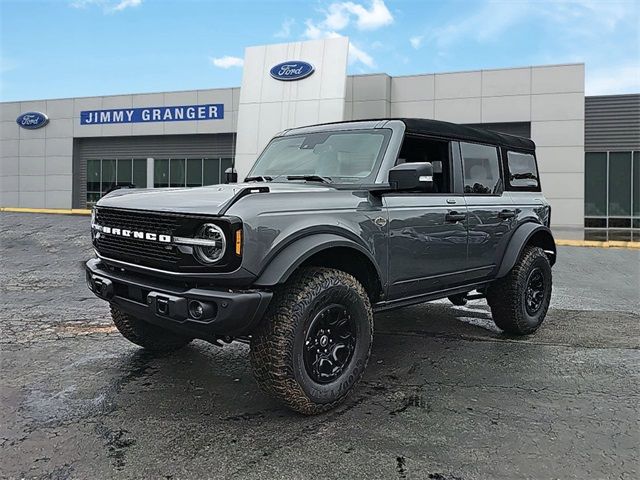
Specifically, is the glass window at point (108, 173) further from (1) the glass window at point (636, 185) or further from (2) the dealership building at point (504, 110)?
(1) the glass window at point (636, 185)

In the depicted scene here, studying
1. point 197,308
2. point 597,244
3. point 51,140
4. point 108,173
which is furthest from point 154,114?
point 197,308

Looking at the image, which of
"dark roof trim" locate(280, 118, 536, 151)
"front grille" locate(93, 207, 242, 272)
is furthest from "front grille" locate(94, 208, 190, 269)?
"dark roof trim" locate(280, 118, 536, 151)

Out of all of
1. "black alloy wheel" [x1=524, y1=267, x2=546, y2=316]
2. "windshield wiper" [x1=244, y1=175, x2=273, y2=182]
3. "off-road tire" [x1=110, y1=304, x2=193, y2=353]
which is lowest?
"off-road tire" [x1=110, y1=304, x2=193, y2=353]

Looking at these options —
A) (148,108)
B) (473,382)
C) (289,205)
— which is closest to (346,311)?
(289,205)

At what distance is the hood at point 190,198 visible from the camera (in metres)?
3.30

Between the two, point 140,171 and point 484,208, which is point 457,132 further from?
point 140,171

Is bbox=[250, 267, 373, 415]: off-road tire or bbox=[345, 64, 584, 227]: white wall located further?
bbox=[345, 64, 584, 227]: white wall

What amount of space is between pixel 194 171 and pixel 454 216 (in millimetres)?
22924

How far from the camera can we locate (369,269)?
4.04 meters

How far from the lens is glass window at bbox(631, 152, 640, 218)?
20.9m

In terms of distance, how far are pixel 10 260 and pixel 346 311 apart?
8.84 meters

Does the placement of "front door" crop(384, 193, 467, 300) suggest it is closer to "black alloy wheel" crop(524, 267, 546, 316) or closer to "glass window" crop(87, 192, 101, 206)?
"black alloy wheel" crop(524, 267, 546, 316)

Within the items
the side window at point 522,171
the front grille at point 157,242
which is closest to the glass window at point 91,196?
the side window at point 522,171

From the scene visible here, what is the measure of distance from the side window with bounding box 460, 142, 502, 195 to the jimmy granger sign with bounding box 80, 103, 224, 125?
20740 millimetres
